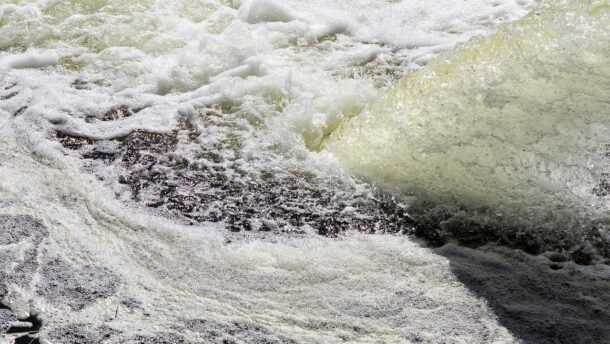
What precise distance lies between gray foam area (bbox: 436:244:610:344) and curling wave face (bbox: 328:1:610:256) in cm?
25

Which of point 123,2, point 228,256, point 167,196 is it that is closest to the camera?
point 228,256

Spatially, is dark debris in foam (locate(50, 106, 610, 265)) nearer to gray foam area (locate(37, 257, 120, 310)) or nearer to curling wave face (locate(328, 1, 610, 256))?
curling wave face (locate(328, 1, 610, 256))

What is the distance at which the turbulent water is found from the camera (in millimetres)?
2721

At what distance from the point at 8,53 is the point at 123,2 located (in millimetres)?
1075

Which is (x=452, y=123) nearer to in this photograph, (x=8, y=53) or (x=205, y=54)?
(x=205, y=54)

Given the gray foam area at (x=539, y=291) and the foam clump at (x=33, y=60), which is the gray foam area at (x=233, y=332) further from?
the foam clump at (x=33, y=60)

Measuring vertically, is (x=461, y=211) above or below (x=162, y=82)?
below

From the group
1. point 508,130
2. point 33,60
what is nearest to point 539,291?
point 508,130

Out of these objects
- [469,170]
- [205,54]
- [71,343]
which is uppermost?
[205,54]

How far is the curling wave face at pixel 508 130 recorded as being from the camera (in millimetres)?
3371

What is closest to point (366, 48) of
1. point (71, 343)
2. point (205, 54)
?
point (205, 54)

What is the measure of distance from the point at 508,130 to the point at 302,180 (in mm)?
1204

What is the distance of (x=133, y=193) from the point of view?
3.51 meters

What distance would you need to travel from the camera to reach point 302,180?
3631 mm
